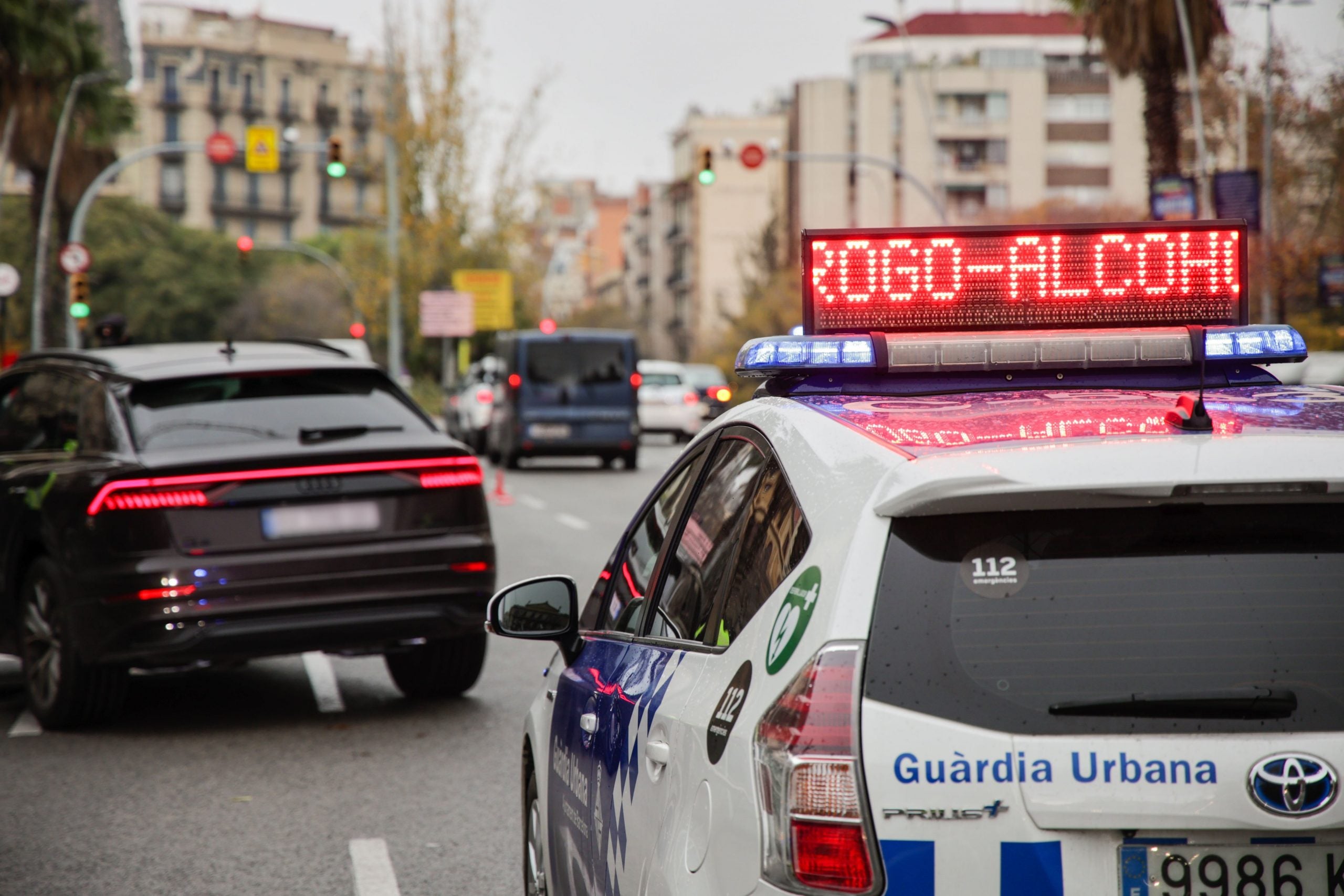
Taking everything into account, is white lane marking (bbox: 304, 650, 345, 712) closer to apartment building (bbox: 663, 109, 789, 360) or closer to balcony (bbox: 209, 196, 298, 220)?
apartment building (bbox: 663, 109, 789, 360)

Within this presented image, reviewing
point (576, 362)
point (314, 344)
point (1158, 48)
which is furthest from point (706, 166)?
point (314, 344)

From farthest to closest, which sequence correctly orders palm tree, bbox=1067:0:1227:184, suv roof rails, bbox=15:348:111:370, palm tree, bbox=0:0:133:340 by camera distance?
palm tree, bbox=0:0:133:340 → palm tree, bbox=1067:0:1227:184 → suv roof rails, bbox=15:348:111:370

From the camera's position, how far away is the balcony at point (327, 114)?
392ft

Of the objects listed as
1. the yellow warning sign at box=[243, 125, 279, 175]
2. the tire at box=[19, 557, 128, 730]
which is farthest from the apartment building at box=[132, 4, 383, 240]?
the tire at box=[19, 557, 128, 730]

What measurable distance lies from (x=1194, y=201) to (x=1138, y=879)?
25406 mm

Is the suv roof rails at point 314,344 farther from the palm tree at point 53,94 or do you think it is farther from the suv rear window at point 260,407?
the palm tree at point 53,94

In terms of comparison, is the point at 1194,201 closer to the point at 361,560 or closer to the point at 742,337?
the point at 361,560

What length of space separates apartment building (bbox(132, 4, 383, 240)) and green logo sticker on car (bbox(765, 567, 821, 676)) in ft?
367

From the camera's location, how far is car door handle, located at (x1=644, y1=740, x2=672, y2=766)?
2.77 metres

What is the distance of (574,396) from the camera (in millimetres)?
27406

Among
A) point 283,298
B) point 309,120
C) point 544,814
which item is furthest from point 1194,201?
point 309,120

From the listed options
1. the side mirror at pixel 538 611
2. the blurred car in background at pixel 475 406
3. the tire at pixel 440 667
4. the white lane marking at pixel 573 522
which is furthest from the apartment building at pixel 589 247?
the side mirror at pixel 538 611

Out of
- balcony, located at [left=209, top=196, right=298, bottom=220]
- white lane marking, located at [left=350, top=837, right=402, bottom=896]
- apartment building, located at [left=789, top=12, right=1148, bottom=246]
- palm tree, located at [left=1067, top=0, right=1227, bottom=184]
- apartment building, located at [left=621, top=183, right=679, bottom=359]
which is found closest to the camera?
white lane marking, located at [left=350, top=837, right=402, bottom=896]

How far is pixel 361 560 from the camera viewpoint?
7.39 m
